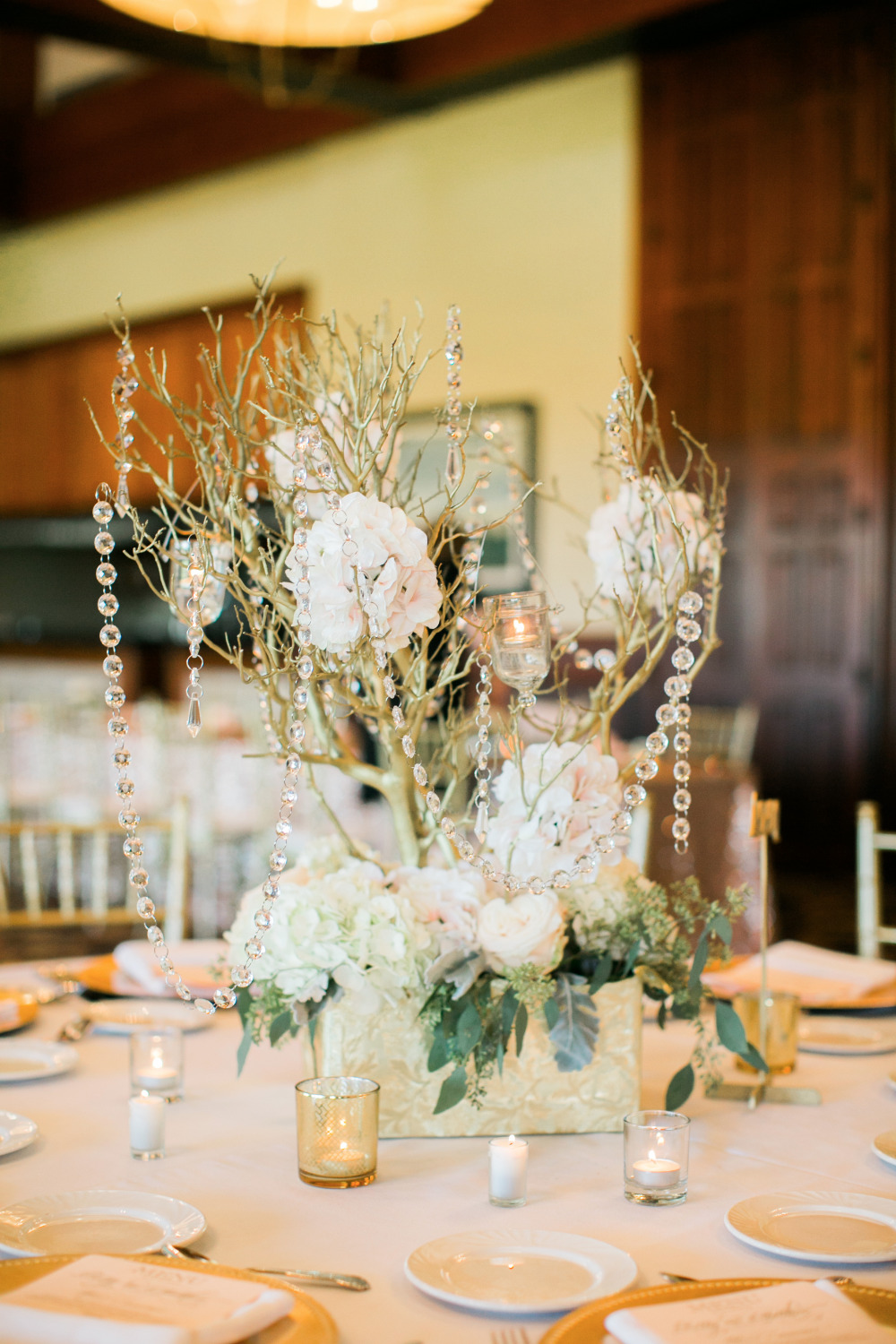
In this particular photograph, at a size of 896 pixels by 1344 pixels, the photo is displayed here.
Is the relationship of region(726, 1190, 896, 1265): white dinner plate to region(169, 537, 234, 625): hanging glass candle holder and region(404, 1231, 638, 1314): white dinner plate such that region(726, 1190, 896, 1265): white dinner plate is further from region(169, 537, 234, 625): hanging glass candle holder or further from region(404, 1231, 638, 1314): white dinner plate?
region(169, 537, 234, 625): hanging glass candle holder

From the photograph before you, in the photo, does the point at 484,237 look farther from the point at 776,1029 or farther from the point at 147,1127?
the point at 147,1127

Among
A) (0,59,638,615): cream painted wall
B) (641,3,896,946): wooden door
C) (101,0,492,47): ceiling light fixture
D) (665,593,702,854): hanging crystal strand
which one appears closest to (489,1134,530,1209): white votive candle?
(665,593,702,854): hanging crystal strand

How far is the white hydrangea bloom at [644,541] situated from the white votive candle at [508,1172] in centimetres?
60

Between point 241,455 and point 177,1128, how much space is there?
2.33ft

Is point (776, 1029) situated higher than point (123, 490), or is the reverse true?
point (123, 490)

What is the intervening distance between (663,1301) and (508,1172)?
24cm

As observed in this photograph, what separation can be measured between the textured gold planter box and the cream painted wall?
5055mm

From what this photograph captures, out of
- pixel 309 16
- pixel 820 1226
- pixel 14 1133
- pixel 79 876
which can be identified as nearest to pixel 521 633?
pixel 820 1226

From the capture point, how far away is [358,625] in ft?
4.05

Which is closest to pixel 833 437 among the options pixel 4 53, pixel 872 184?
pixel 872 184

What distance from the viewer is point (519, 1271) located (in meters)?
1.07

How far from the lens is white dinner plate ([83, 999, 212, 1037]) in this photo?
5.95 feet

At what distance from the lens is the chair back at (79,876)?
249 centimetres

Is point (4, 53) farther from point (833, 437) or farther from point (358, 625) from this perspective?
point (358, 625)
